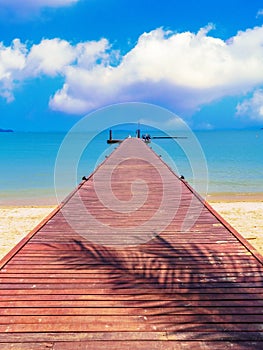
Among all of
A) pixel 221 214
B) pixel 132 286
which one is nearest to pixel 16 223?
Answer: pixel 221 214

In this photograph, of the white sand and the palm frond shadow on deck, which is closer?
the palm frond shadow on deck

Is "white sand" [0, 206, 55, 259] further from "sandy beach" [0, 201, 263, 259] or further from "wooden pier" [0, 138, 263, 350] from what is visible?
"wooden pier" [0, 138, 263, 350]

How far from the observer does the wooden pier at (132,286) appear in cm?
297

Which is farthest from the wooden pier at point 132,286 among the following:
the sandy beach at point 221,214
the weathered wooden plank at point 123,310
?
the sandy beach at point 221,214

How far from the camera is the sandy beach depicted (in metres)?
9.18

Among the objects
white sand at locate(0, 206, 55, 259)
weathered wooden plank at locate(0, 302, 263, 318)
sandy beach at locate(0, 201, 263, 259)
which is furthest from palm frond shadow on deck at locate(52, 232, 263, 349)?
white sand at locate(0, 206, 55, 259)

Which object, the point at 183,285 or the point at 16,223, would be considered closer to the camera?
the point at 183,285

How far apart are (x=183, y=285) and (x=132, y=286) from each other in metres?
0.55

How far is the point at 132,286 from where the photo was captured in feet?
12.5

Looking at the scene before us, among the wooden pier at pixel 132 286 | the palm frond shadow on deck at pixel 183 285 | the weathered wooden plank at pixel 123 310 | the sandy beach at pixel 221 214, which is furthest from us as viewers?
the sandy beach at pixel 221 214

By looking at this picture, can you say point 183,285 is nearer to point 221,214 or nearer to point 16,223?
point 16,223

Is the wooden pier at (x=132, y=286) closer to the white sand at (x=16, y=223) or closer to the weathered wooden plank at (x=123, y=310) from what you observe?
the weathered wooden plank at (x=123, y=310)

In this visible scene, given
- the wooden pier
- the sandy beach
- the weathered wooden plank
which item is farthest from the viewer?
the sandy beach

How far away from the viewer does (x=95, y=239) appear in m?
5.44
